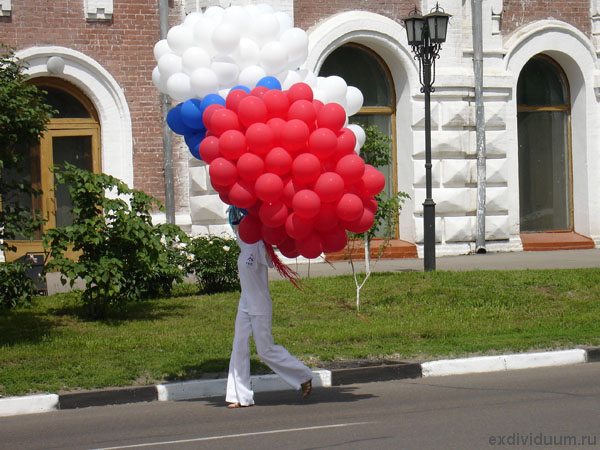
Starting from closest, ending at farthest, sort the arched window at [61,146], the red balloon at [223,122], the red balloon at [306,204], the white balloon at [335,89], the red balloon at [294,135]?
1. the red balloon at [306,204]
2. the red balloon at [294,135]
3. the red balloon at [223,122]
4. the white balloon at [335,89]
5. the arched window at [61,146]

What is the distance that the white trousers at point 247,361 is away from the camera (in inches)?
325

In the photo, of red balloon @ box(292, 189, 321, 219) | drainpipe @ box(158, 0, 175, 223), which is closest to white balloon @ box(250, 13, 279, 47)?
red balloon @ box(292, 189, 321, 219)

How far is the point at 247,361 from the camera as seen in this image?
836 centimetres

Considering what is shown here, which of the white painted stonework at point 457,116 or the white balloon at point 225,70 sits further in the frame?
the white painted stonework at point 457,116

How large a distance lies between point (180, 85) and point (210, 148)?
898 millimetres

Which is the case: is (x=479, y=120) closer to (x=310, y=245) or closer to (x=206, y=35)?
(x=206, y=35)

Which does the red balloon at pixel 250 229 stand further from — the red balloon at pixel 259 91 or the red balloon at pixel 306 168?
the red balloon at pixel 259 91

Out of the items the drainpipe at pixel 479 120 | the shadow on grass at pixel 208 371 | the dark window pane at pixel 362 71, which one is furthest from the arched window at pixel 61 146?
the shadow on grass at pixel 208 371

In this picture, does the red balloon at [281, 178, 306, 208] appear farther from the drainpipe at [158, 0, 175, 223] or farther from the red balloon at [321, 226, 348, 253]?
the drainpipe at [158, 0, 175, 223]

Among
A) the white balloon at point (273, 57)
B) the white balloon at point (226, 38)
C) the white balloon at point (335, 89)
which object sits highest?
the white balloon at point (226, 38)

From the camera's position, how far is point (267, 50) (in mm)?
8258

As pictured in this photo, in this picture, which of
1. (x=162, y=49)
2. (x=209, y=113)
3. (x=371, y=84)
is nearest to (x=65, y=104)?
(x=371, y=84)

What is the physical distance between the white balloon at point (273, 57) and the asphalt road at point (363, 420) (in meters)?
3.00

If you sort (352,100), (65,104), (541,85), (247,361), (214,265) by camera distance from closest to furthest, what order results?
(247,361), (352,100), (214,265), (65,104), (541,85)
